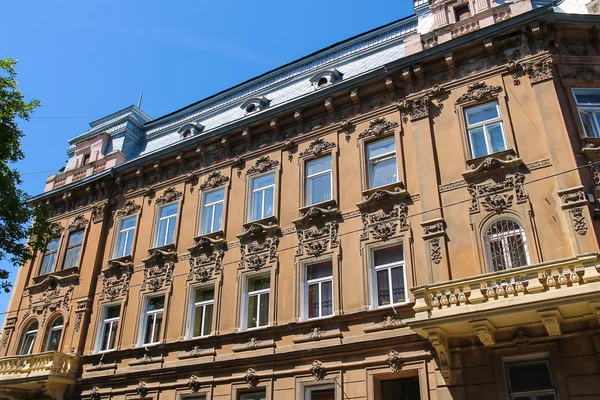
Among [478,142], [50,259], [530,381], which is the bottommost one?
[530,381]

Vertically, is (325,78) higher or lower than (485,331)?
higher

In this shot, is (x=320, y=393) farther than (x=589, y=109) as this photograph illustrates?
No

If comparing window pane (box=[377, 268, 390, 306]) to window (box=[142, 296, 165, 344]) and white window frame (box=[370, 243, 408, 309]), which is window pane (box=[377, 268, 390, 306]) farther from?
window (box=[142, 296, 165, 344])

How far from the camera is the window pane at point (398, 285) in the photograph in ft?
44.2

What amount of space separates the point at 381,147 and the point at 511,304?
22.8 feet

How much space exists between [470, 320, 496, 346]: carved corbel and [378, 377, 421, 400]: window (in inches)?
96.2

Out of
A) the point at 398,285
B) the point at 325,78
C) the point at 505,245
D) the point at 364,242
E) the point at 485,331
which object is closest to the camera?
the point at 485,331

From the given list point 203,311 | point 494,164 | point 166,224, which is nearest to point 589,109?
point 494,164

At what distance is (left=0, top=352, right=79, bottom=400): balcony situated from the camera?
17.0 meters

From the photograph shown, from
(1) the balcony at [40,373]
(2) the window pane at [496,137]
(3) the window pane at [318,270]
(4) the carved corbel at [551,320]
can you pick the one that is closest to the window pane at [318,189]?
(3) the window pane at [318,270]

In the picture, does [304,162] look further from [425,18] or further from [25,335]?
[25,335]

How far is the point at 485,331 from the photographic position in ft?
35.9

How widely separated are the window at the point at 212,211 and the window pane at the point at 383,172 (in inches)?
218

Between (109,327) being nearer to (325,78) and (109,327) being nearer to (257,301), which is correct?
(257,301)
